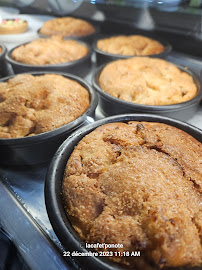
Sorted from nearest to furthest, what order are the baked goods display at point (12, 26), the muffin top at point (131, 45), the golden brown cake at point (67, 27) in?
the muffin top at point (131, 45), the golden brown cake at point (67, 27), the baked goods display at point (12, 26)

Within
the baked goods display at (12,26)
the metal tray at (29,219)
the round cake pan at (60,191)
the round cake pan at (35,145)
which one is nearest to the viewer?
the round cake pan at (60,191)

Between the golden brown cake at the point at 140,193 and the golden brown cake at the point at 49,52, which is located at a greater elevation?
the golden brown cake at the point at 49,52

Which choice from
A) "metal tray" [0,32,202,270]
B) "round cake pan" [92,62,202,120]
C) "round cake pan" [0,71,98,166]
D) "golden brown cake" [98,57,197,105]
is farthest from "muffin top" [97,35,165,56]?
"metal tray" [0,32,202,270]

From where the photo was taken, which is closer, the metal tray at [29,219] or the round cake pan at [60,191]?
the round cake pan at [60,191]

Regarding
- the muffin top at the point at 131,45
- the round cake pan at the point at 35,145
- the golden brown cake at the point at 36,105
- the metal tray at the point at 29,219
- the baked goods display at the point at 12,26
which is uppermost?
the baked goods display at the point at 12,26

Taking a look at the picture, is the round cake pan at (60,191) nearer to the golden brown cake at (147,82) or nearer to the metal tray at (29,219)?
the metal tray at (29,219)

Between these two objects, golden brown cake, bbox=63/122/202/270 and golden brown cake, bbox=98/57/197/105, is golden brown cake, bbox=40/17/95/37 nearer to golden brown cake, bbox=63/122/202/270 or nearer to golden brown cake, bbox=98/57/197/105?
golden brown cake, bbox=98/57/197/105

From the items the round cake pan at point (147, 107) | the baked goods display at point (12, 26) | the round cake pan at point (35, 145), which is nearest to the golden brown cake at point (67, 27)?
the baked goods display at point (12, 26)

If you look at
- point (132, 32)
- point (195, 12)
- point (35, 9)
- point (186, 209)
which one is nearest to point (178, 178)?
point (186, 209)

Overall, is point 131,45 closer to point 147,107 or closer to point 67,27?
point 67,27
